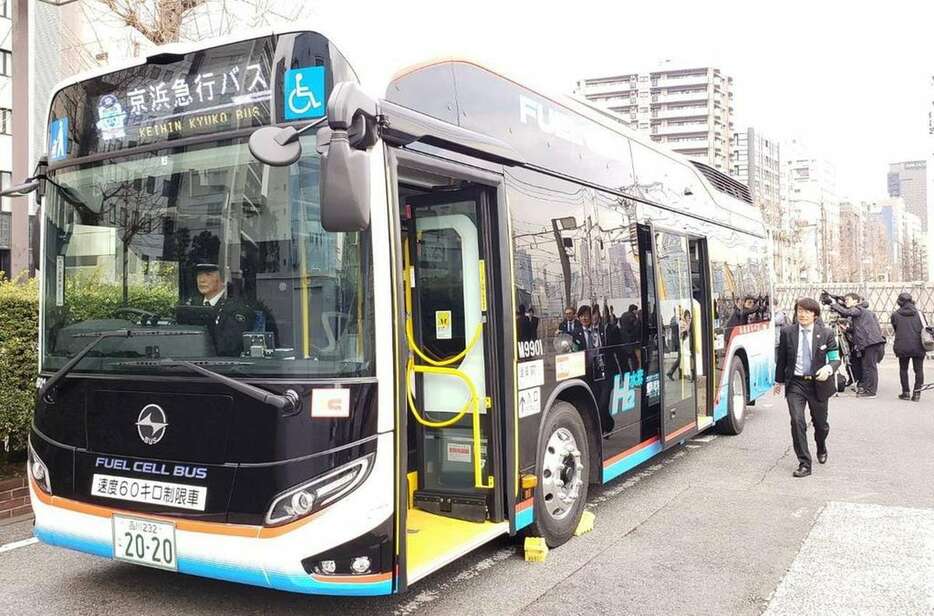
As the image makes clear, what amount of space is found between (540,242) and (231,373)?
7.59 feet

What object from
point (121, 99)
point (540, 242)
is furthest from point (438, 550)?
point (121, 99)

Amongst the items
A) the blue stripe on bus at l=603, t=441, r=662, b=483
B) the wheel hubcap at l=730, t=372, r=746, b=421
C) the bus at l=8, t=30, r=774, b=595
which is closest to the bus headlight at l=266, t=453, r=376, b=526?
the bus at l=8, t=30, r=774, b=595

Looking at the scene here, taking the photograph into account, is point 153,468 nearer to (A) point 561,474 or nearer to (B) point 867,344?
(A) point 561,474

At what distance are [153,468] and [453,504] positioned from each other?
5.75ft

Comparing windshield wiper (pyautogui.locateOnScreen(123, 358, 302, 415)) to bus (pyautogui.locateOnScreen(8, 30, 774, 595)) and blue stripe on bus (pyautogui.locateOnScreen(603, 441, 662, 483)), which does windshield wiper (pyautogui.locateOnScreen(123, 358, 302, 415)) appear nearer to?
bus (pyautogui.locateOnScreen(8, 30, 774, 595))

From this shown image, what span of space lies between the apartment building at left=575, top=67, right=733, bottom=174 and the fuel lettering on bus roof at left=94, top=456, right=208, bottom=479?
110507 millimetres

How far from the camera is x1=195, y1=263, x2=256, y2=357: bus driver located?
12.2 feet

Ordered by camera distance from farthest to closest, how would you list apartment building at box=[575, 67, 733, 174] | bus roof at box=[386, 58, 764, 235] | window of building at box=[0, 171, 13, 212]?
1. apartment building at box=[575, 67, 733, 174]
2. window of building at box=[0, 171, 13, 212]
3. bus roof at box=[386, 58, 764, 235]

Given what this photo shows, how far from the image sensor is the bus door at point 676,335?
7.15m

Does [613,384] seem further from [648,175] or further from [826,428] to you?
[826,428]

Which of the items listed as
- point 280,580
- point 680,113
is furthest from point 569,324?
point 680,113

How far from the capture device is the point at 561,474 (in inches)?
213

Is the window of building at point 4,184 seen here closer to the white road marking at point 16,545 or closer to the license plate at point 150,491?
the white road marking at point 16,545

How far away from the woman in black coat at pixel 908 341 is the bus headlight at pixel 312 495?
1203cm
